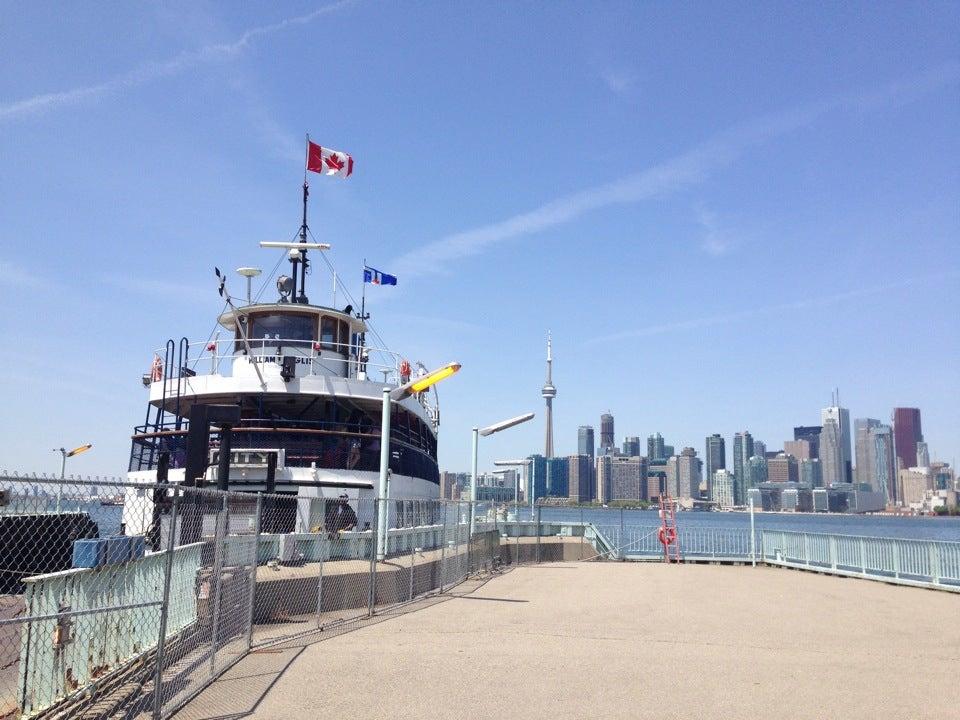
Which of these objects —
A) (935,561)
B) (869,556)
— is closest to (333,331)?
(869,556)

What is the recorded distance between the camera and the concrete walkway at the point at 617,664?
24.2 ft

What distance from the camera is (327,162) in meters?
29.7

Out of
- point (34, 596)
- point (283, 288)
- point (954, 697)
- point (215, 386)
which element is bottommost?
point (954, 697)

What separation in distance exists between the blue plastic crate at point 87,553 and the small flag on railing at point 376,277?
23.8 meters

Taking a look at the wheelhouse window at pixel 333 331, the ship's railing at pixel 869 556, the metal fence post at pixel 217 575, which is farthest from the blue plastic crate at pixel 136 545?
the wheelhouse window at pixel 333 331

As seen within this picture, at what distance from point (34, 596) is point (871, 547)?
19051 millimetres

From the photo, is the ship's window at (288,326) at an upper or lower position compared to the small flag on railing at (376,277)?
lower

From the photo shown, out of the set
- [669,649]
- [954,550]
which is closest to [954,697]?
[669,649]

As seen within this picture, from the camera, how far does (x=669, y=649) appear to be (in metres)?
10.2

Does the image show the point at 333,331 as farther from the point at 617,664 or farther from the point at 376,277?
the point at 617,664

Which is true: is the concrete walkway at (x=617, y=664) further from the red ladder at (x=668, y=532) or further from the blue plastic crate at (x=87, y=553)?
the red ladder at (x=668, y=532)

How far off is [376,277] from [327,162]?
15.0ft

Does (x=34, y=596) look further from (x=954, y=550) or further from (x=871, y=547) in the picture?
(x=871, y=547)

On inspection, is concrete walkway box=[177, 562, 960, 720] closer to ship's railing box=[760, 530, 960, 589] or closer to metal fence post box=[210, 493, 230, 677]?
metal fence post box=[210, 493, 230, 677]
